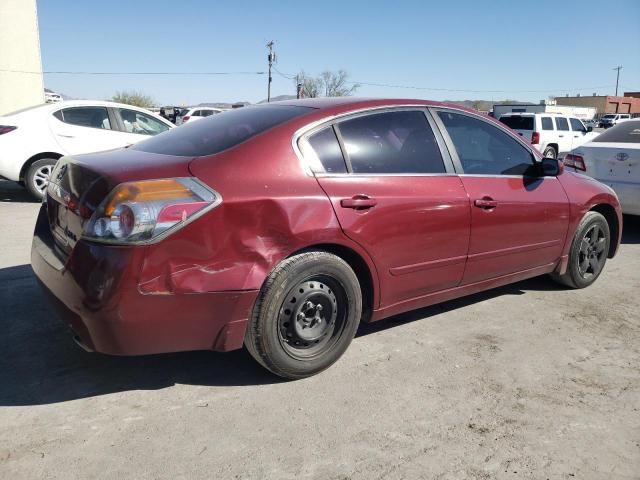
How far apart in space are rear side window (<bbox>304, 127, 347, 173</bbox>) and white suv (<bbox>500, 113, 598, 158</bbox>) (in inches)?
625

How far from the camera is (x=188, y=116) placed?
89.5 feet

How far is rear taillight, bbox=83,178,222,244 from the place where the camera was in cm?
243

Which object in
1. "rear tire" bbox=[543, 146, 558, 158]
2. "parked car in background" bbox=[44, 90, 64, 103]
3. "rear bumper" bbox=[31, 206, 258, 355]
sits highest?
"parked car in background" bbox=[44, 90, 64, 103]

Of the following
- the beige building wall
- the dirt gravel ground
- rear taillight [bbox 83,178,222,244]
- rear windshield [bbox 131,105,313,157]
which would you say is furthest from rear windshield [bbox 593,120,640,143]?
the beige building wall

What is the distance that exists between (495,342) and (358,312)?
112cm

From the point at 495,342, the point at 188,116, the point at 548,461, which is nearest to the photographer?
the point at 548,461

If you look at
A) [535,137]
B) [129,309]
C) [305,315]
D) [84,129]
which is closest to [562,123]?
[535,137]

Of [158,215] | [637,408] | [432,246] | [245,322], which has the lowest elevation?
[637,408]

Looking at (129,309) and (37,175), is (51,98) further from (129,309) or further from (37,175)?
Answer: (129,309)

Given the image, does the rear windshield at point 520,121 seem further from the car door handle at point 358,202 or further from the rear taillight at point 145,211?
the rear taillight at point 145,211

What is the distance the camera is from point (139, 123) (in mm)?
9078

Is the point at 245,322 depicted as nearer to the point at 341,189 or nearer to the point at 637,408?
the point at 341,189

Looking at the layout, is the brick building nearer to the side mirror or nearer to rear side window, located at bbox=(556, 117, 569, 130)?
rear side window, located at bbox=(556, 117, 569, 130)

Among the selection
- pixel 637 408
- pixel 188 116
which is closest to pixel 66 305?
pixel 637 408
